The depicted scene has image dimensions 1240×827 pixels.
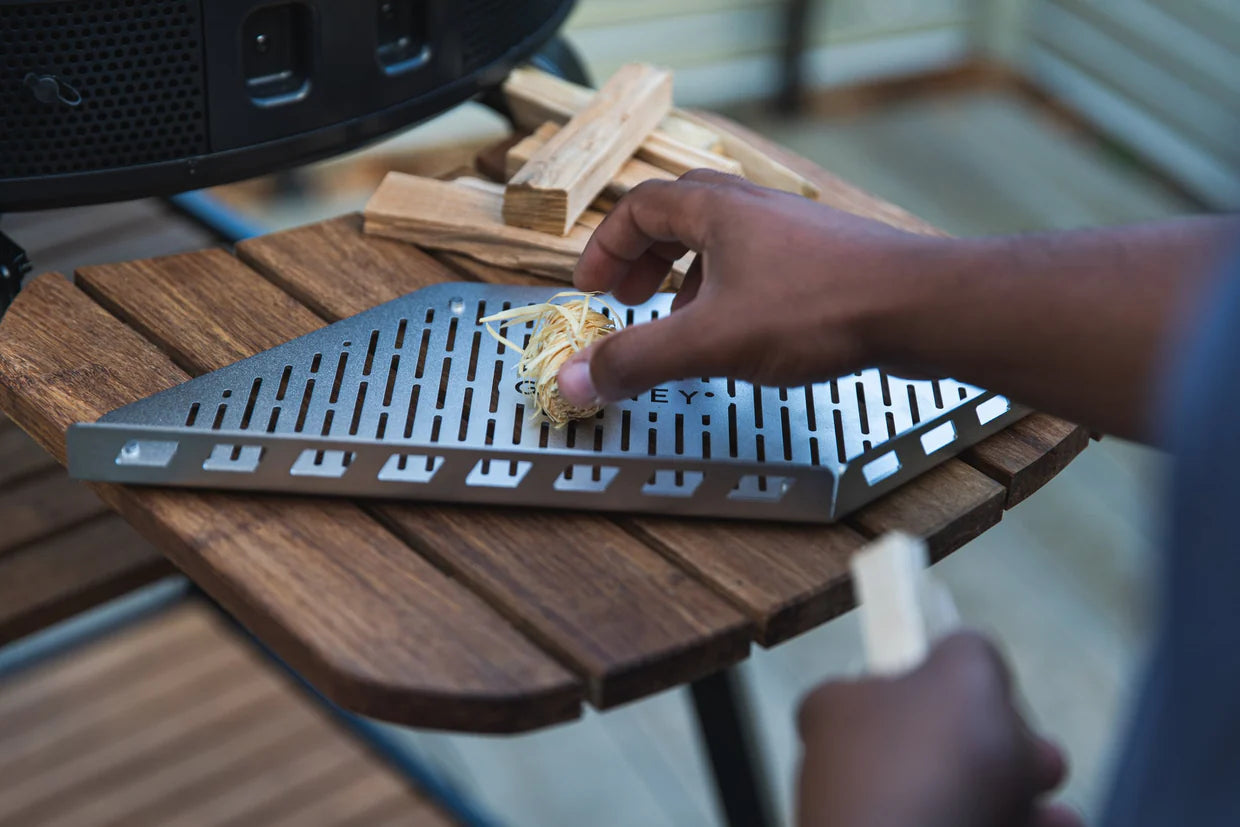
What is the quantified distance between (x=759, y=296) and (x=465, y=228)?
1.38 ft

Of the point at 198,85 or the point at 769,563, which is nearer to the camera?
the point at 769,563

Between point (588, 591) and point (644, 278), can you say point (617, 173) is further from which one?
point (588, 591)

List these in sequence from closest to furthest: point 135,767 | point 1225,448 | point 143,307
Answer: point 1225,448, point 143,307, point 135,767

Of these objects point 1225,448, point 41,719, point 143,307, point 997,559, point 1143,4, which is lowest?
point 41,719

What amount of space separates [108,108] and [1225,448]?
0.97 metres

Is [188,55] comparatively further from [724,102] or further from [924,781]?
[724,102]

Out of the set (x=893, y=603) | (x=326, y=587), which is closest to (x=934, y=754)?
(x=893, y=603)

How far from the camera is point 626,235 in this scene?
969 millimetres

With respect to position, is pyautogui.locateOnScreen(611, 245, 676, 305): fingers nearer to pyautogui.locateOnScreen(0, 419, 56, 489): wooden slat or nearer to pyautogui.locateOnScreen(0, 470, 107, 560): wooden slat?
pyautogui.locateOnScreen(0, 470, 107, 560): wooden slat

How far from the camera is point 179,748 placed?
6.95 feet

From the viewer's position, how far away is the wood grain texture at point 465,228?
1.16 meters

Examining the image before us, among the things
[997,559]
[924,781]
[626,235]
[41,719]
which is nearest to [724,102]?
[997,559]

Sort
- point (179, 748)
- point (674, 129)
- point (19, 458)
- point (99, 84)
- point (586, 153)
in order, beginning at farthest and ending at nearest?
point (179, 748)
point (19, 458)
point (674, 129)
point (586, 153)
point (99, 84)

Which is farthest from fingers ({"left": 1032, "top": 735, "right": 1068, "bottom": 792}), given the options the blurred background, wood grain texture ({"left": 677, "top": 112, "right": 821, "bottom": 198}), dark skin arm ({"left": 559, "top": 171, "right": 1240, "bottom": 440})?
the blurred background
